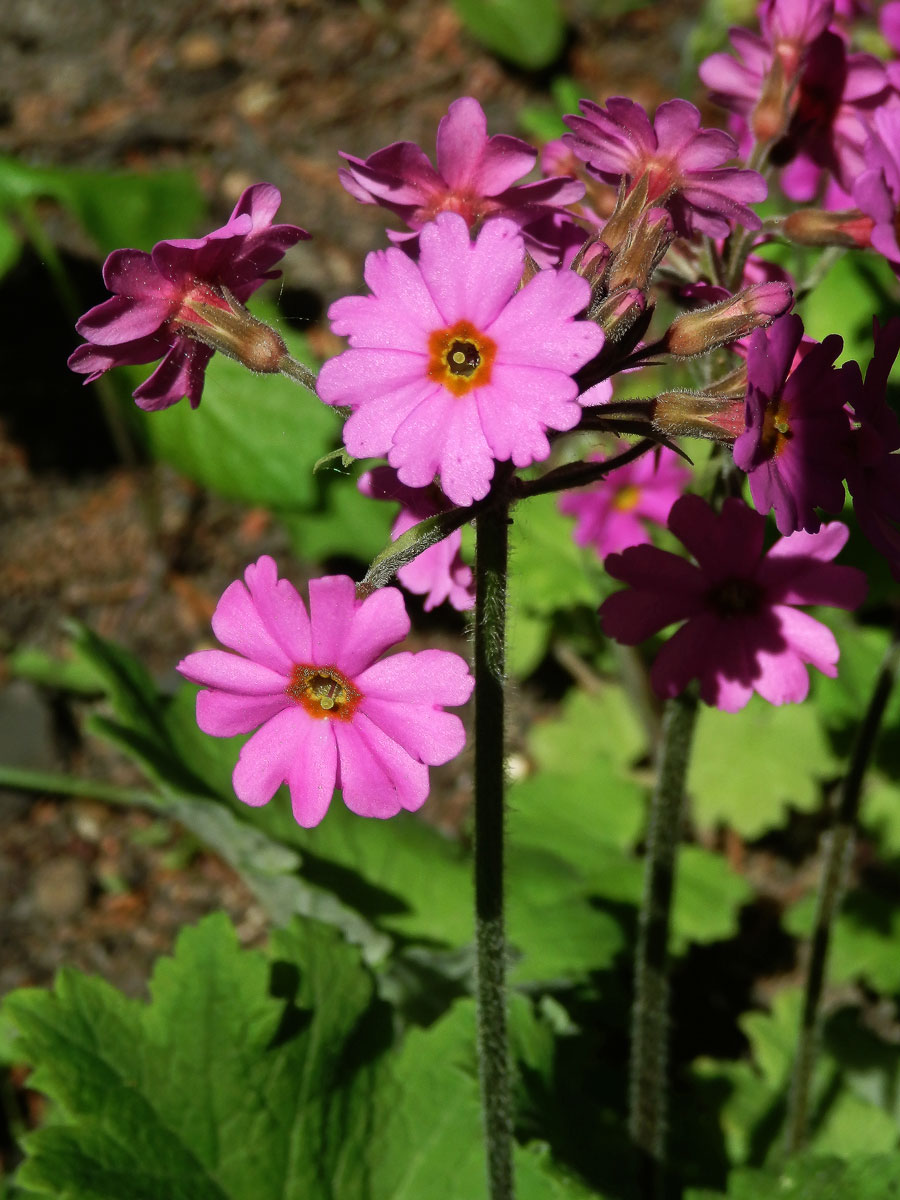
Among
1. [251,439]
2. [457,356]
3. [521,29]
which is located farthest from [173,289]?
[521,29]

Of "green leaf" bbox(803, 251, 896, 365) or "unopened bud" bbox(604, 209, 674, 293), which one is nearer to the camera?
"unopened bud" bbox(604, 209, 674, 293)

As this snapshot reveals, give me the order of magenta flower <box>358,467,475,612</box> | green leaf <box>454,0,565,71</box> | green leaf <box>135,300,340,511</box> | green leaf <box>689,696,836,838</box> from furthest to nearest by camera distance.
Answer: green leaf <box>454,0,565,71</box> < green leaf <box>135,300,340,511</box> < green leaf <box>689,696,836,838</box> < magenta flower <box>358,467,475,612</box>

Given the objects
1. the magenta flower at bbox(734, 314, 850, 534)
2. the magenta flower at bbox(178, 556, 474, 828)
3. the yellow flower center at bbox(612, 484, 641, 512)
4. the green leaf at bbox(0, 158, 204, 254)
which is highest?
the green leaf at bbox(0, 158, 204, 254)

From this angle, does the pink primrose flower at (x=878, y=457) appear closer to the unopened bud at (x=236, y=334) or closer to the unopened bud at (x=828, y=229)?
the unopened bud at (x=828, y=229)

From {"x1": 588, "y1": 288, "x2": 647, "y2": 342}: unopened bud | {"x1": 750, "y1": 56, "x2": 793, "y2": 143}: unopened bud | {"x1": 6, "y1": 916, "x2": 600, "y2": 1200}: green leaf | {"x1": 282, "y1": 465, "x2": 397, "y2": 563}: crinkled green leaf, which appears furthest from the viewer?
{"x1": 282, "y1": 465, "x2": 397, "y2": 563}: crinkled green leaf

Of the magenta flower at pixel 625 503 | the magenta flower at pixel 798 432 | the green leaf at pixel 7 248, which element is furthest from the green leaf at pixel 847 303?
the green leaf at pixel 7 248

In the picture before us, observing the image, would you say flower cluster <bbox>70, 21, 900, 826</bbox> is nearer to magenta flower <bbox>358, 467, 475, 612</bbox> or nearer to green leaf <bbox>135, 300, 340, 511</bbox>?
magenta flower <bbox>358, 467, 475, 612</bbox>

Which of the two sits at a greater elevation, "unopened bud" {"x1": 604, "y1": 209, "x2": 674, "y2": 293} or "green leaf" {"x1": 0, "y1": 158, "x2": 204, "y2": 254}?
"green leaf" {"x1": 0, "y1": 158, "x2": 204, "y2": 254}

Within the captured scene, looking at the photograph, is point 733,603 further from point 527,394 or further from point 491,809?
point 527,394

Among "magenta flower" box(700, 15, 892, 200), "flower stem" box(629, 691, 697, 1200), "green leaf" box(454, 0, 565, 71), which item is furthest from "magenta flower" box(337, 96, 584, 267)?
"green leaf" box(454, 0, 565, 71)
